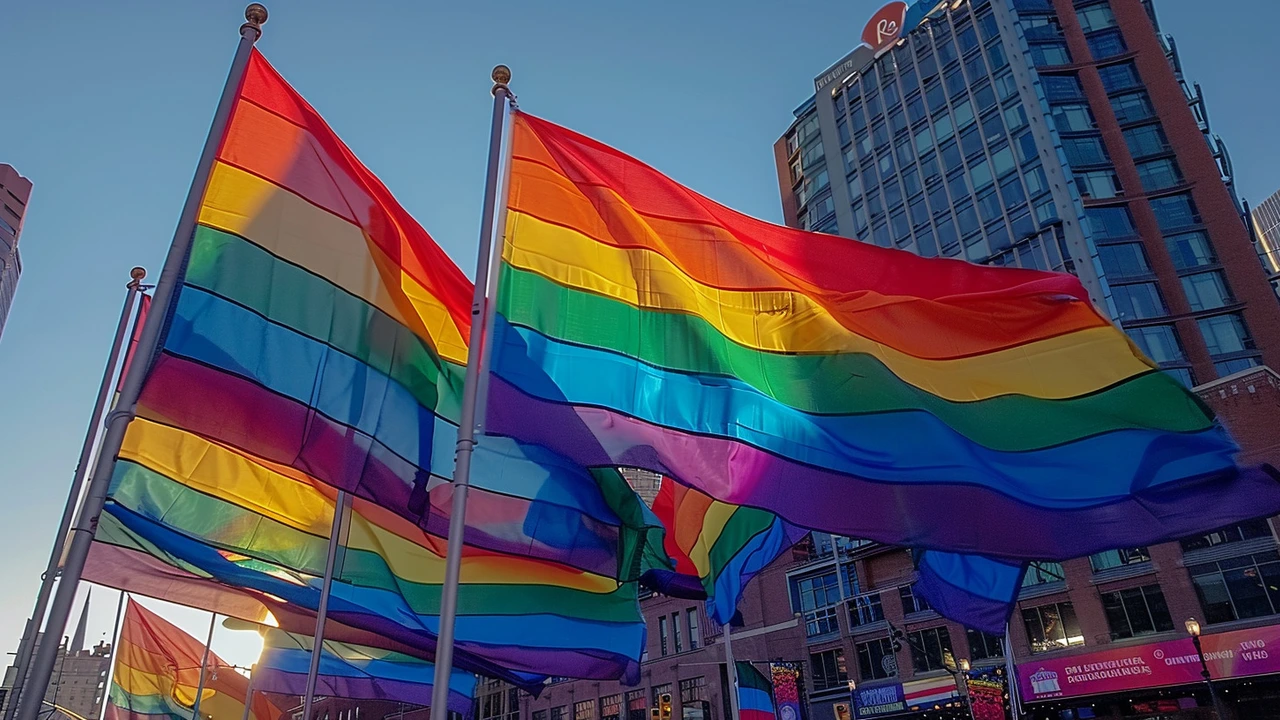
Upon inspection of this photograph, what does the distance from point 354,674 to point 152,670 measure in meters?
10.9

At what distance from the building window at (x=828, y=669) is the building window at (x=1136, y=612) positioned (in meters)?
15.3

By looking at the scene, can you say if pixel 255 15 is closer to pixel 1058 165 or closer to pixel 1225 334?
pixel 1058 165

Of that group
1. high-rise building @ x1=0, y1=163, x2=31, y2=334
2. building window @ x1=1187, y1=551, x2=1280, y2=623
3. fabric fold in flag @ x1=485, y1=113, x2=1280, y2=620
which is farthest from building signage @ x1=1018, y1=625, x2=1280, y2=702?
high-rise building @ x1=0, y1=163, x2=31, y2=334

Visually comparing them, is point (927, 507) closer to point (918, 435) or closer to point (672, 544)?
point (918, 435)

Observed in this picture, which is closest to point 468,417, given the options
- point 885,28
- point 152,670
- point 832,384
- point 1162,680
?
point 832,384

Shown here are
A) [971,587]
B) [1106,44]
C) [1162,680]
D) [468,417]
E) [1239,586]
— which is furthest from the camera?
[1106,44]

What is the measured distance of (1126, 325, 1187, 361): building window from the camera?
55.8 metres

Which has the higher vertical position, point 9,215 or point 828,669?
point 9,215

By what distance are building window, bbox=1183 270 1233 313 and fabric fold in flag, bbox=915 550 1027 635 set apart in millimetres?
55598

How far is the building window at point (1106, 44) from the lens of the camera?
69688mm

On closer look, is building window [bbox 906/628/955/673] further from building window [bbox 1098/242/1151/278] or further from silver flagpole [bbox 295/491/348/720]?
silver flagpole [bbox 295/491/348/720]

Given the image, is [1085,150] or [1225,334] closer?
[1225,334]

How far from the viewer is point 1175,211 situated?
6156cm

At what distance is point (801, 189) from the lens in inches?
3280
